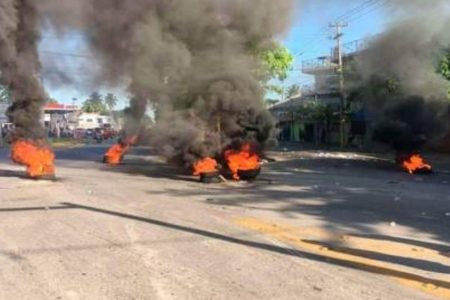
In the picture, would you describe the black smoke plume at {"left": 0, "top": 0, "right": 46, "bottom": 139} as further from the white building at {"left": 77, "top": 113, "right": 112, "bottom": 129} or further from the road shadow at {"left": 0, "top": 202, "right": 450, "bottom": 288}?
the white building at {"left": 77, "top": 113, "right": 112, "bottom": 129}

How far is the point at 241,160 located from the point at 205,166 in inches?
40.0

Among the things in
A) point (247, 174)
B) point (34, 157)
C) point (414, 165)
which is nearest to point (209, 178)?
point (247, 174)

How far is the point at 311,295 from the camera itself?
5.57 meters

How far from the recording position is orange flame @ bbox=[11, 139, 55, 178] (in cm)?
1720

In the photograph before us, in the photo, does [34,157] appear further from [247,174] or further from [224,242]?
[224,242]

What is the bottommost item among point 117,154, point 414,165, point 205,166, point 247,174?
point 414,165

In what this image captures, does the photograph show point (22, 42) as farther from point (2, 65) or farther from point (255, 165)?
point (255, 165)

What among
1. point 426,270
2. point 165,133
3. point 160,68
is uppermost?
point 160,68

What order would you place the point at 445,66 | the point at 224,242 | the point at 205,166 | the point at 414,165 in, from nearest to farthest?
the point at 224,242 → the point at 205,166 → the point at 414,165 → the point at 445,66

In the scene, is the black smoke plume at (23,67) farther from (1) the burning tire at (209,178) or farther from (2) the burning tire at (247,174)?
(2) the burning tire at (247,174)

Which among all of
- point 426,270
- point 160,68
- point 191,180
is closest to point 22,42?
point 160,68

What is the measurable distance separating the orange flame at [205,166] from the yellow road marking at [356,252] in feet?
23.2

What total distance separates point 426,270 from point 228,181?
34.9 ft

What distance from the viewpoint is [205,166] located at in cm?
1708
